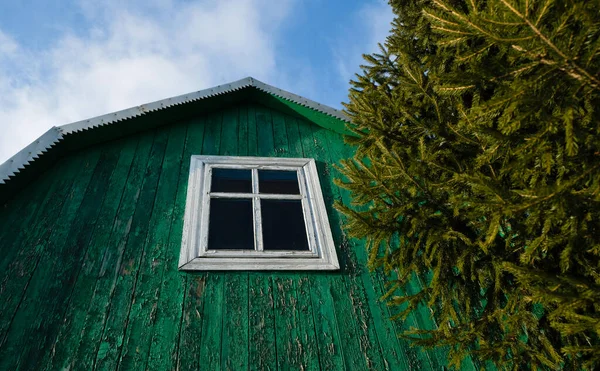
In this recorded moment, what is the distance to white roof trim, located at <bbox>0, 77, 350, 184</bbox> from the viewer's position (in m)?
3.22

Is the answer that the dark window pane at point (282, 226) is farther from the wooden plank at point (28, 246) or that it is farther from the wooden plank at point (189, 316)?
the wooden plank at point (28, 246)

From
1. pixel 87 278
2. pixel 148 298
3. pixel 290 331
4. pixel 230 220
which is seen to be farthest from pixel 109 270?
pixel 230 220

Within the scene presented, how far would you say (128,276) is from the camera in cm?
291

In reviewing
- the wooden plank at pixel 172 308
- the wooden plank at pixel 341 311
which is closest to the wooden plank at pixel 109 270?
the wooden plank at pixel 172 308

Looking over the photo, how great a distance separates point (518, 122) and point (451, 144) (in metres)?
0.78

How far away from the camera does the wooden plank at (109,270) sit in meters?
2.47

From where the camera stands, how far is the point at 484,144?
219cm

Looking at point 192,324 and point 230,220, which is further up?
point 230,220

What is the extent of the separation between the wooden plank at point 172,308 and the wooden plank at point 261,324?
43 centimetres

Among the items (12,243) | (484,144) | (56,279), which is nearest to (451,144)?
(484,144)

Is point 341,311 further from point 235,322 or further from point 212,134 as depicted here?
point 212,134

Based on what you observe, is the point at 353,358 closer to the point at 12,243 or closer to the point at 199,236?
the point at 199,236

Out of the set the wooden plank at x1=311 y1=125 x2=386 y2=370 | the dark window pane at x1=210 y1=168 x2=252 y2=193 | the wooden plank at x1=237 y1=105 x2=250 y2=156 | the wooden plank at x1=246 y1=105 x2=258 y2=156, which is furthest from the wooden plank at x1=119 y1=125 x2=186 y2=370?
the wooden plank at x1=311 y1=125 x2=386 y2=370

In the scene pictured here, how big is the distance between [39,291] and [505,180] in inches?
136
